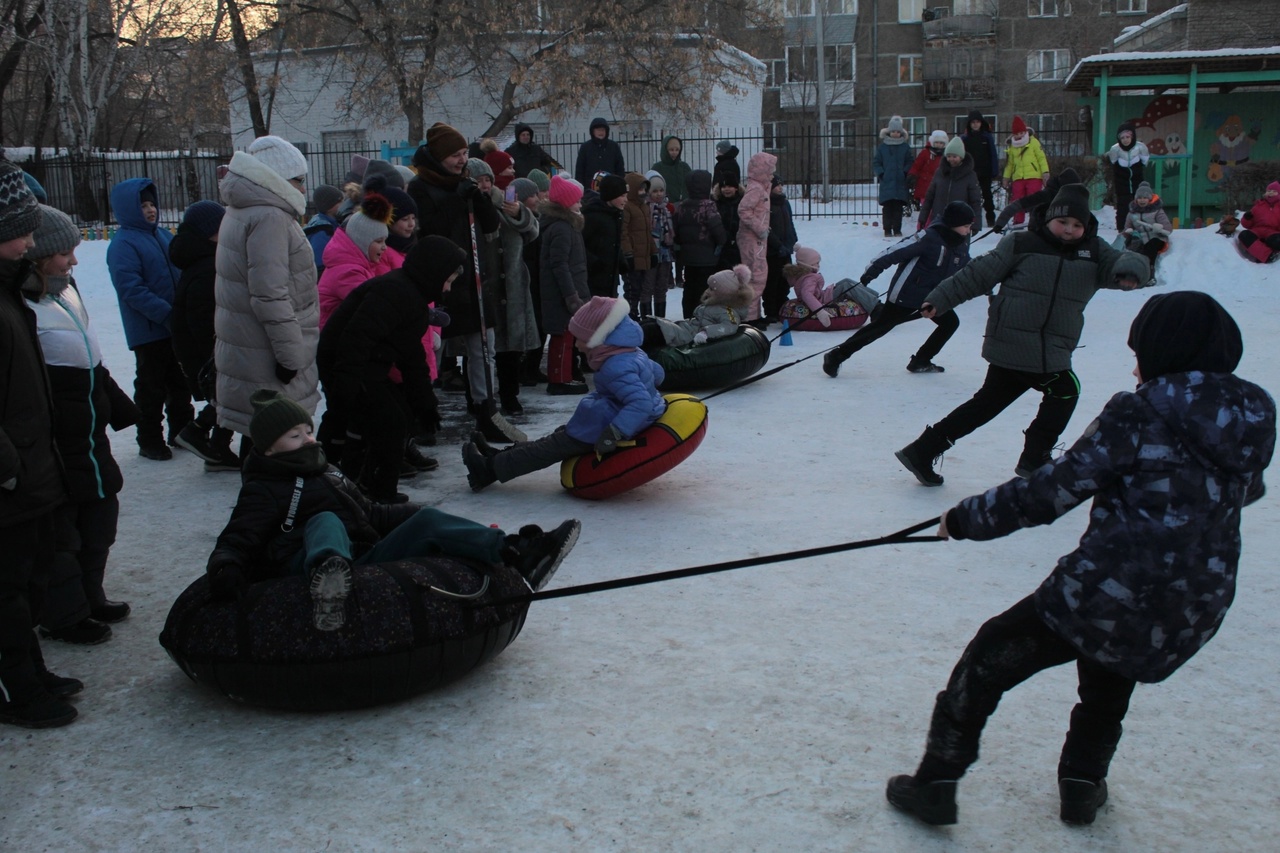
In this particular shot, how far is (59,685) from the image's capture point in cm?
382

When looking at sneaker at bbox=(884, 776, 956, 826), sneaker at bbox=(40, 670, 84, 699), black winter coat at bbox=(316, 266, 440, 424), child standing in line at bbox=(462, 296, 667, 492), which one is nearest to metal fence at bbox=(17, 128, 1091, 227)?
child standing in line at bbox=(462, 296, 667, 492)

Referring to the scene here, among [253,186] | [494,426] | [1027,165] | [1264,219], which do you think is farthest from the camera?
[1027,165]

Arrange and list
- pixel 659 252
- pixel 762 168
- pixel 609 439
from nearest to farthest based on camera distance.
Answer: pixel 609 439 → pixel 762 168 → pixel 659 252

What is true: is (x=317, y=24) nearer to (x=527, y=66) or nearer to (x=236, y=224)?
(x=527, y=66)

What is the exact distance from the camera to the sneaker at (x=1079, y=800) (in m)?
3.02

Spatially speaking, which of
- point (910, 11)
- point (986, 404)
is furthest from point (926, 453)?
point (910, 11)

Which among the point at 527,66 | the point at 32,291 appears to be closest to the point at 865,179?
the point at 527,66

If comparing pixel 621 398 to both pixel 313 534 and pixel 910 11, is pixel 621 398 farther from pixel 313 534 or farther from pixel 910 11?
pixel 910 11

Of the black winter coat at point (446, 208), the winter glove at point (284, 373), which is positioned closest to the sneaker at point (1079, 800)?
the winter glove at point (284, 373)

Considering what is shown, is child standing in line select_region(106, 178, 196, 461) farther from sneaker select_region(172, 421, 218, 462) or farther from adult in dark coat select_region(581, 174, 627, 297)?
adult in dark coat select_region(581, 174, 627, 297)

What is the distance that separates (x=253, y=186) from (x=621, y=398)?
6.96 feet

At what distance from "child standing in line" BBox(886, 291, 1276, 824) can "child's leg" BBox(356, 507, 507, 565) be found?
5.22 ft

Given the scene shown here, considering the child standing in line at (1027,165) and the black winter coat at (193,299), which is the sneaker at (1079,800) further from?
the child standing in line at (1027,165)

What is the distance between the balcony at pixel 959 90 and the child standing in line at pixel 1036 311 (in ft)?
139
